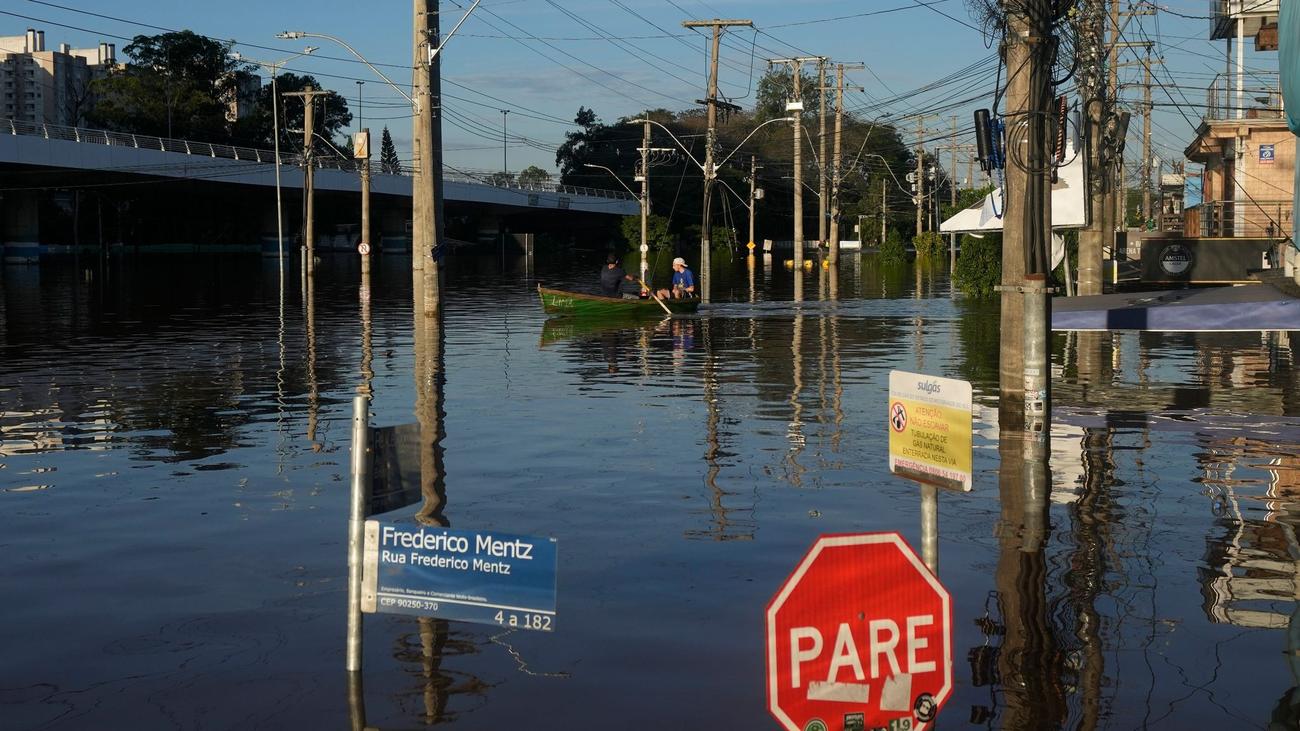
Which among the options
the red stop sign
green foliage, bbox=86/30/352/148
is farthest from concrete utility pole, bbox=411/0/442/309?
green foliage, bbox=86/30/352/148

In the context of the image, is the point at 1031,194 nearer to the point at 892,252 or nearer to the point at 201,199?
the point at 892,252

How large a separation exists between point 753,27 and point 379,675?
58890 mm

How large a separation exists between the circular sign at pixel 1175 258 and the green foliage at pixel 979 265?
15.1 ft

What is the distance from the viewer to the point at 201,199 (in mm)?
127938

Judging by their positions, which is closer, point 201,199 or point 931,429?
point 931,429

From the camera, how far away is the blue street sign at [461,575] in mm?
6137

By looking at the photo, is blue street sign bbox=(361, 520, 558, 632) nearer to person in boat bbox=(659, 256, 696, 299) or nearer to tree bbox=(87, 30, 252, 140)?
person in boat bbox=(659, 256, 696, 299)

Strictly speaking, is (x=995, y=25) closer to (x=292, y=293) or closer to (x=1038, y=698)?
(x=1038, y=698)

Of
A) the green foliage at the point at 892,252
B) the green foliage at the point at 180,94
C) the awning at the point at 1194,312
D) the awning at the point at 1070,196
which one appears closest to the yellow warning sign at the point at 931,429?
the awning at the point at 1194,312

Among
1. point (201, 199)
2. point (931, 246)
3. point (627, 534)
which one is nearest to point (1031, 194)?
point (627, 534)

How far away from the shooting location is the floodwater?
24.9 ft

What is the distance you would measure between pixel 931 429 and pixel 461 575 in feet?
7.53

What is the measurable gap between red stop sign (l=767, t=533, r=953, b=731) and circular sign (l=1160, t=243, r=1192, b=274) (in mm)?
36824

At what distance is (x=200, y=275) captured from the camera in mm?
77625
